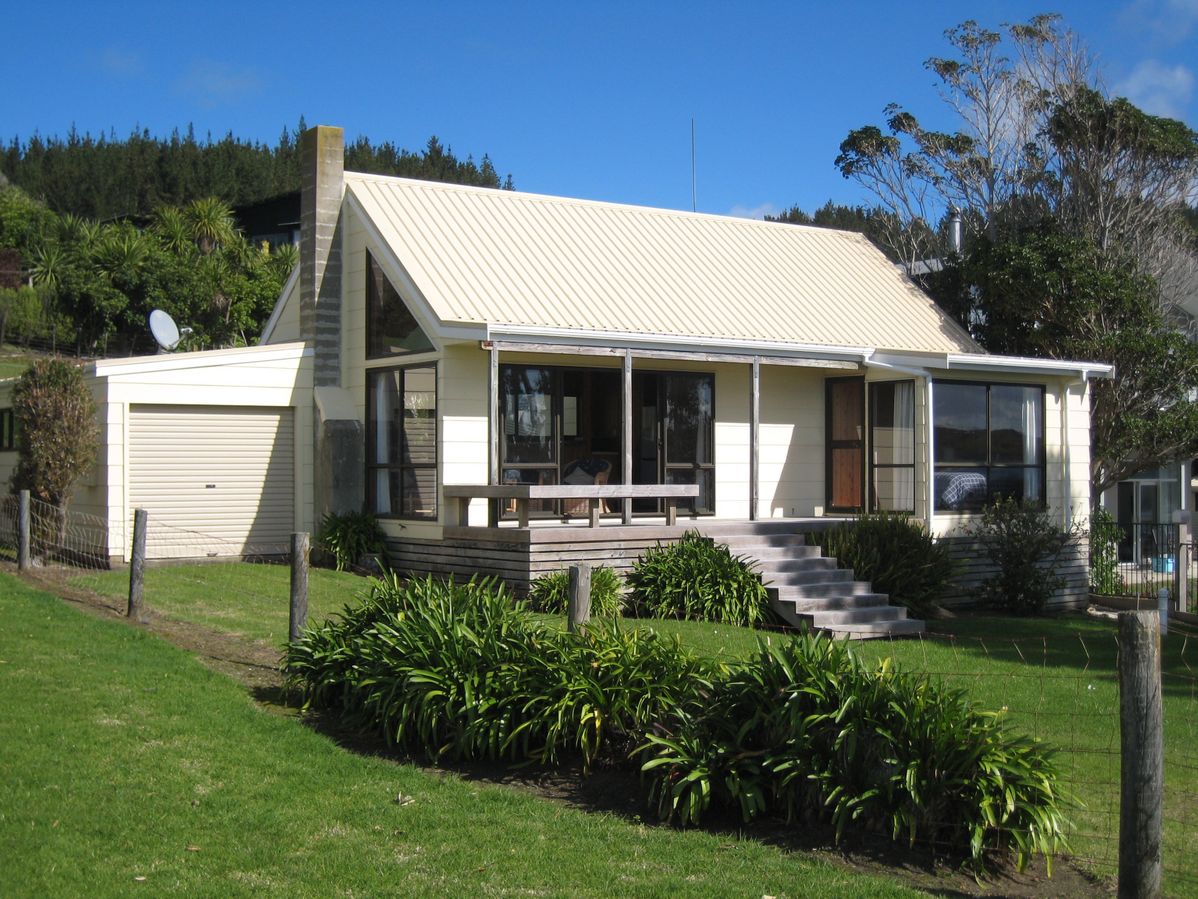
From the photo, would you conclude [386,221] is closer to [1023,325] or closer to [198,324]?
[1023,325]

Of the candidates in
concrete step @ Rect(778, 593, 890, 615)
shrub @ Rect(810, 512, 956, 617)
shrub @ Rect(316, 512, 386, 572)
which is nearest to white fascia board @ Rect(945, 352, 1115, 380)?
shrub @ Rect(810, 512, 956, 617)

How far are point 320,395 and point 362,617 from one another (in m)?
8.57

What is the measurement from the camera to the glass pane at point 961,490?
18.4 meters

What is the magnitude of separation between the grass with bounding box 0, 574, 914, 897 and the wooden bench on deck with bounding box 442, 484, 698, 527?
6076 mm

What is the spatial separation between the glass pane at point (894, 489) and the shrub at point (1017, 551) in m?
1.05

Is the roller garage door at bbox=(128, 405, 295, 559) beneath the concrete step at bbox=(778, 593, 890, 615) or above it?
above

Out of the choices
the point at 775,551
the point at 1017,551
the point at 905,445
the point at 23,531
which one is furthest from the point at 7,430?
the point at 1017,551

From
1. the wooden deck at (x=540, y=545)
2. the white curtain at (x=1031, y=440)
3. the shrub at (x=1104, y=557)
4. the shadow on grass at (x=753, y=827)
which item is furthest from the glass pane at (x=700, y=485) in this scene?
the shadow on grass at (x=753, y=827)

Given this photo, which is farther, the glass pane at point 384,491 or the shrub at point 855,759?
the glass pane at point 384,491

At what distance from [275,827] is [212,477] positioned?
11.5 metres

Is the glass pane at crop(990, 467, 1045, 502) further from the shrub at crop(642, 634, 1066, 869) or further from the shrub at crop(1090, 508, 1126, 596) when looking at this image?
the shrub at crop(642, 634, 1066, 869)

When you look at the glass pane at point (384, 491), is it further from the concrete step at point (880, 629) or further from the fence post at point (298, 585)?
the fence post at point (298, 585)

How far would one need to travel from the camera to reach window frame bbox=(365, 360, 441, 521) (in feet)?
53.3

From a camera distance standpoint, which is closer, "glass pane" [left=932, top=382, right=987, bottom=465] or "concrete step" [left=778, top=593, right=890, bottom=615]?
"concrete step" [left=778, top=593, right=890, bottom=615]
